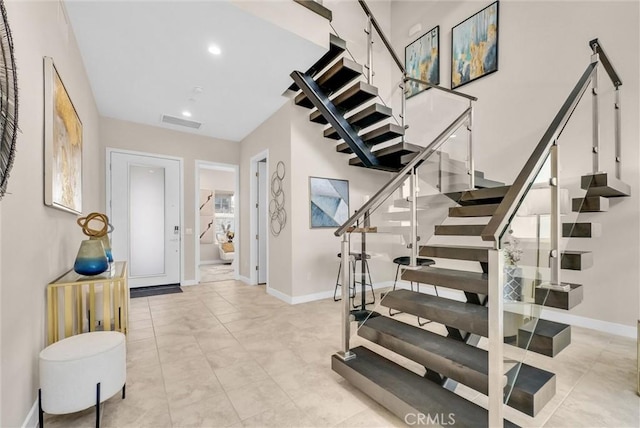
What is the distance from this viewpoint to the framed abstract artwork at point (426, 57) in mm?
4871

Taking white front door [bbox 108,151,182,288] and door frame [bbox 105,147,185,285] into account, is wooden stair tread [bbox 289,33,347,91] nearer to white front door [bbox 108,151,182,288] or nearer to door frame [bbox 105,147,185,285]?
door frame [bbox 105,147,185,285]

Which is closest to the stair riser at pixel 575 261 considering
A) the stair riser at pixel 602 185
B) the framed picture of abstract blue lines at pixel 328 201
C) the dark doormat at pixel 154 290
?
the stair riser at pixel 602 185

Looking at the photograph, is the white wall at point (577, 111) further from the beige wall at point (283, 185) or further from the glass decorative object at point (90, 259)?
the glass decorative object at point (90, 259)

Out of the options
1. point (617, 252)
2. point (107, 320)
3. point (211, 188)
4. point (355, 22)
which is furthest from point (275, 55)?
point (211, 188)

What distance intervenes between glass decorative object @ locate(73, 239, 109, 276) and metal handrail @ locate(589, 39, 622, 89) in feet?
15.8

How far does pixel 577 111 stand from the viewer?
3.15 m

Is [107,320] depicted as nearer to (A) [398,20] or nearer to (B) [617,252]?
(B) [617,252]

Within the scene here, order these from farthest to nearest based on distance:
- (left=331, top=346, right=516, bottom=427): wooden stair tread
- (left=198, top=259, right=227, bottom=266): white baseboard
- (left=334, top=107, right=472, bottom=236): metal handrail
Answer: (left=198, top=259, right=227, bottom=266): white baseboard, (left=334, top=107, right=472, bottom=236): metal handrail, (left=331, top=346, right=516, bottom=427): wooden stair tread

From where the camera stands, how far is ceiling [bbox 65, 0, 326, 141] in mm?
2592

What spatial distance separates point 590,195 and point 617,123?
111cm

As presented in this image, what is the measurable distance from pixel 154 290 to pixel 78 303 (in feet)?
8.76

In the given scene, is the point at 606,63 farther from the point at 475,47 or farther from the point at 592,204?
the point at 475,47

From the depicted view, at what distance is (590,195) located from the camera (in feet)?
8.73

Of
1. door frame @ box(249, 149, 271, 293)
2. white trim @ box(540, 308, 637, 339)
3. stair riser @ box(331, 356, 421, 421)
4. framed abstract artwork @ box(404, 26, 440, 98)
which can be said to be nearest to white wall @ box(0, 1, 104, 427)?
stair riser @ box(331, 356, 421, 421)
